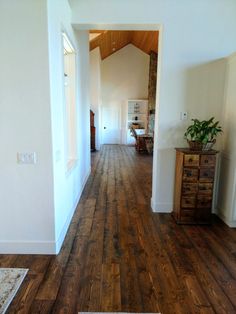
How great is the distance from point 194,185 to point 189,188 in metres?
0.08

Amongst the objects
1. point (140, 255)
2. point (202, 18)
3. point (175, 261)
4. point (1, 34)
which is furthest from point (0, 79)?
point (202, 18)

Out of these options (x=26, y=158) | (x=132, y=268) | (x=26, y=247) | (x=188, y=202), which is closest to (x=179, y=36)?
(x=188, y=202)

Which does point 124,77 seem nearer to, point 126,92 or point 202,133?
point 126,92

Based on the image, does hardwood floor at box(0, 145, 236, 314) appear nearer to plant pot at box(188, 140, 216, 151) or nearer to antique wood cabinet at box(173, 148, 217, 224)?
antique wood cabinet at box(173, 148, 217, 224)

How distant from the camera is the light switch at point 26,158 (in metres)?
2.19

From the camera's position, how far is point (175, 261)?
228 cm

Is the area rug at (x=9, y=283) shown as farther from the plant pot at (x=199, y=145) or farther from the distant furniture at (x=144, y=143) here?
the distant furniture at (x=144, y=143)

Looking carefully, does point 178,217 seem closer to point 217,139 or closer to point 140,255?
point 140,255

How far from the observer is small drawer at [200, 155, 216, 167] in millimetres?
2924

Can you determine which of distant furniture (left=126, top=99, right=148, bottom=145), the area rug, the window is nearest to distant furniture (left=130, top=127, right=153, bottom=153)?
distant furniture (left=126, top=99, right=148, bottom=145)

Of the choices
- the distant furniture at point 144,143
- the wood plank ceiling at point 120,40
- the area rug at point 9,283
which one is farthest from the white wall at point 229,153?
the wood plank ceiling at point 120,40

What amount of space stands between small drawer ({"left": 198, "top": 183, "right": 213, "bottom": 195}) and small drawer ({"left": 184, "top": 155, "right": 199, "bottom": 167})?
0.29 metres

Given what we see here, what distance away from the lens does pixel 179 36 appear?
3.00 m

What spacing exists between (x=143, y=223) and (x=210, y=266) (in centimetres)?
104
